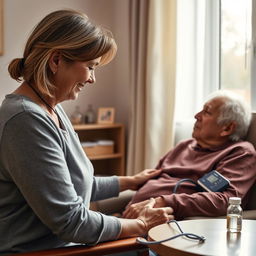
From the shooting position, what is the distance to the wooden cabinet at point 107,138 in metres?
3.71

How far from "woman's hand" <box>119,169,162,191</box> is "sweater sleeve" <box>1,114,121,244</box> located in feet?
2.29

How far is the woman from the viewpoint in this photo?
1.53 meters

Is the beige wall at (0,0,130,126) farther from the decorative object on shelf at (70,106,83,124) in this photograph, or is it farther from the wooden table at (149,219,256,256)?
the wooden table at (149,219,256,256)

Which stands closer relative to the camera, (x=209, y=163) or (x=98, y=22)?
(x=209, y=163)

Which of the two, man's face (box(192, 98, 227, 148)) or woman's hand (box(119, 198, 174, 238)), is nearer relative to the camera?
woman's hand (box(119, 198, 174, 238))

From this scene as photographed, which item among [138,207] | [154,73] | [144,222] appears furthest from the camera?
[154,73]

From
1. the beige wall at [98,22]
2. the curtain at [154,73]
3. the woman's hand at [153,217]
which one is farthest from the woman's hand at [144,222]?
the beige wall at [98,22]

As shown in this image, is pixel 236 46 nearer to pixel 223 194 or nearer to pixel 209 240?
pixel 223 194

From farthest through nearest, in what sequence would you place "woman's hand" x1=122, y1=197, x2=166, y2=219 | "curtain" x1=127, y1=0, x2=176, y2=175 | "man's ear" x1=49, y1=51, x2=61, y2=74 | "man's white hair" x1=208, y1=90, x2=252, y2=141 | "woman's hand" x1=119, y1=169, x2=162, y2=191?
1. "curtain" x1=127, y1=0, x2=176, y2=175
2. "man's white hair" x1=208, y1=90, x2=252, y2=141
3. "woman's hand" x1=119, y1=169, x2=162, y2=191
4. "woman's hand" x1=122, y1=197, x2=166, y2=219
5. "man's ear" x1=49, y1=51, x2=61, y2=74

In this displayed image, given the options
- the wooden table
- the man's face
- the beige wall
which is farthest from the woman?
the beige wall

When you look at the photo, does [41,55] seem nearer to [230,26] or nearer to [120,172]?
[230,26]

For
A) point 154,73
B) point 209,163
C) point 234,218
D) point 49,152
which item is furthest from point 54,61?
point 154,73

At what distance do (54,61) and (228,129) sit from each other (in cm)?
109

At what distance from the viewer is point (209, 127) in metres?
2.47
